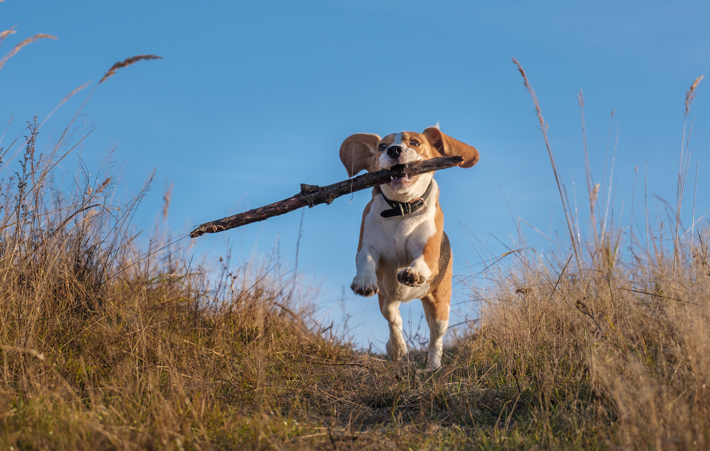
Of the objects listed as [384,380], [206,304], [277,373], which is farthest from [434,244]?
[206,304]

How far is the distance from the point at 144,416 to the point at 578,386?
7.52 feet

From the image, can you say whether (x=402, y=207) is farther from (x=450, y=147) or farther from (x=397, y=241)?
Answer: (x=450, y=147)

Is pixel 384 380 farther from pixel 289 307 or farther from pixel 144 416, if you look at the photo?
pixel 289 307

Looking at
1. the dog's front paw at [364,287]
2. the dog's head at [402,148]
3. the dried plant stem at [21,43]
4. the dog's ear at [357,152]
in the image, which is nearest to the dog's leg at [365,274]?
the dog's front paw at [364,287]

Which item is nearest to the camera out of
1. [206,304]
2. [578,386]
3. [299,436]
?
[299,436]

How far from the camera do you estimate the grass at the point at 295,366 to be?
2.39 meters

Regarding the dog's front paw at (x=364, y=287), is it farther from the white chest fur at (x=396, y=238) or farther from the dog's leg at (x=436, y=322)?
the dog's leg at (x=436, y=322)

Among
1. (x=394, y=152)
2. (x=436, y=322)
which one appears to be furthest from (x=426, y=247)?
(x=436, y=322)

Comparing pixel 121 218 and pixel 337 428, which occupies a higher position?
pixel 121 218

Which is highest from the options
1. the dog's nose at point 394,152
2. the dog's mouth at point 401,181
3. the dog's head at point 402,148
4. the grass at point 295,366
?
the dog's head at point 402,148

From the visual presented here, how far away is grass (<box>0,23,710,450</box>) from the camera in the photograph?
2395 millimetres

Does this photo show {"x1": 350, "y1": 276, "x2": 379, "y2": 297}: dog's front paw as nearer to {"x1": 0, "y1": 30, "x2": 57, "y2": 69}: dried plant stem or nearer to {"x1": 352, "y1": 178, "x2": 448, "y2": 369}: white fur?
{"x1": 352, "y1": 178, "x2": 448, "y2": 369}: white fur

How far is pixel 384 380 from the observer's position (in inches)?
145

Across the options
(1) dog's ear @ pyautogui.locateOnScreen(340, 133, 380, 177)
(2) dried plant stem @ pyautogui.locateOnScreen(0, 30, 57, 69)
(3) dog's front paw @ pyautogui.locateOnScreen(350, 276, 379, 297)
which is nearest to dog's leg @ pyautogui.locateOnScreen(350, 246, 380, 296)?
(3) dog's front paw @ pyautogui.locateOnScreen(350, 276, 379, 297)
